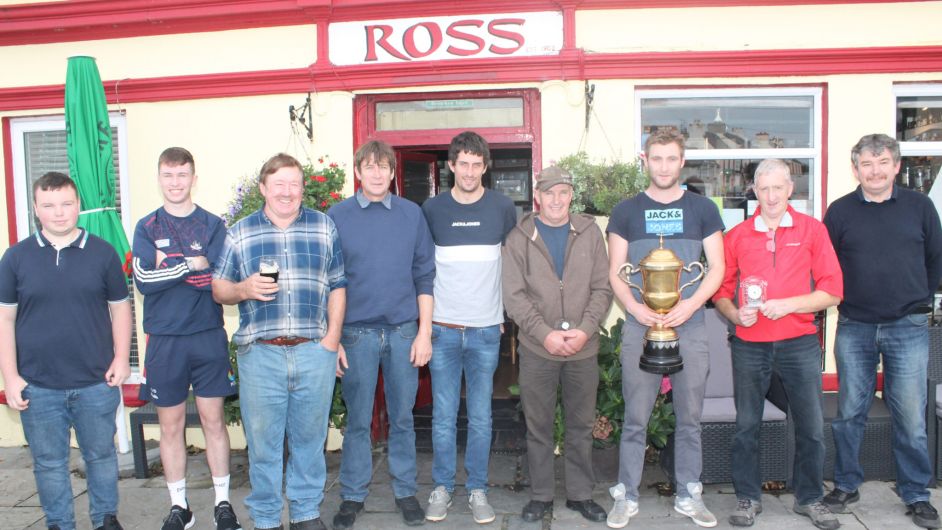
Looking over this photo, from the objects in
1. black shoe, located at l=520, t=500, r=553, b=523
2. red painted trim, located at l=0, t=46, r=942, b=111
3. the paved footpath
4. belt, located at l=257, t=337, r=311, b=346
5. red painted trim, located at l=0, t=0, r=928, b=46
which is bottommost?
the paved footpath

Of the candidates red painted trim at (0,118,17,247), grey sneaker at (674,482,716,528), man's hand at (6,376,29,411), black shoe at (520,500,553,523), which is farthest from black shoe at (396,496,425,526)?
red painted trim at (0,118,17,247)

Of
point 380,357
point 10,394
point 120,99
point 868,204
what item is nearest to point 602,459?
point 380,357

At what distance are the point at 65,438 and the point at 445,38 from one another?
3778mm

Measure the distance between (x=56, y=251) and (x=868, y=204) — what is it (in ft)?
14.8

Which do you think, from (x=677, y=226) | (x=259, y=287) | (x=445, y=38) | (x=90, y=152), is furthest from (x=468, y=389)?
(x=90, y=152)

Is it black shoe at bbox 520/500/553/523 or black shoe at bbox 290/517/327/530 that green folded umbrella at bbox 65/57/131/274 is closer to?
black shoe at bbox 290/517/327/530

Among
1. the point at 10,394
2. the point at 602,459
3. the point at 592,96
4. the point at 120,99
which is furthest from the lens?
the point at 120,99

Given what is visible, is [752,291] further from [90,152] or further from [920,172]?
[90,152]

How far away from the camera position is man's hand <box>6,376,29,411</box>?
148 inches

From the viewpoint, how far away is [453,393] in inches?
172

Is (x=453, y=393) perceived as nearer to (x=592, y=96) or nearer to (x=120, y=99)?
(x=592, y=96)

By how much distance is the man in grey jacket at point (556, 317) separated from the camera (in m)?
4.12

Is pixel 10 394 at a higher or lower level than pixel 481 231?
lower

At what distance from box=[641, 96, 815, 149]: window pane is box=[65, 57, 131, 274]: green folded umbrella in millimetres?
4046
